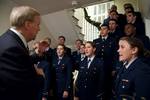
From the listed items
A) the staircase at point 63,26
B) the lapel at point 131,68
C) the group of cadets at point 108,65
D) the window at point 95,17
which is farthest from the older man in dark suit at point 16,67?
the window at point 95,17

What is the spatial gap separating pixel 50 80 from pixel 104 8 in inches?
143

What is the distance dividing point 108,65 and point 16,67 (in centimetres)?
310

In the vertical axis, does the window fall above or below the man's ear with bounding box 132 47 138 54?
above

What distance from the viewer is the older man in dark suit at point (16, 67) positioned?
167 centimetres

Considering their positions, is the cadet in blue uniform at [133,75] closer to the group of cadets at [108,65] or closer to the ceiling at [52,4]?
the group of cadets at [108,65]

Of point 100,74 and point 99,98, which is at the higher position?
point 100,74

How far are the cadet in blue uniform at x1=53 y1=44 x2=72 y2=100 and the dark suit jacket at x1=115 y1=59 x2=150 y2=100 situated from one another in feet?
7.15

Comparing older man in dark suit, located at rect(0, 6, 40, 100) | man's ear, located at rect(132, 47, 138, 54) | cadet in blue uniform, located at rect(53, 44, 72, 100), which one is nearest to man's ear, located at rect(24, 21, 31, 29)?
older man in dark suit, located at rect(0, 6, 40, 100)

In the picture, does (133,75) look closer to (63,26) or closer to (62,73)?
(62,73)

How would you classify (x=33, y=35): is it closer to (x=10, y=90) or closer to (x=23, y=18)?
(x=23, y=18)

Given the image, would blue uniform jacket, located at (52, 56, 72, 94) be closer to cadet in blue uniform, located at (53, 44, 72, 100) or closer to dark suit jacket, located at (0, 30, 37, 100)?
cadet in blue uniform, located at (53, 44, 72, 100)

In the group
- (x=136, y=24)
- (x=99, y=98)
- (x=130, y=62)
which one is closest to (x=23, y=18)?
(x=130, y=62)

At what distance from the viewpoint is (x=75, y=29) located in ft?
26.8

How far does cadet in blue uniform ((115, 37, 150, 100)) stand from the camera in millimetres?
2641
